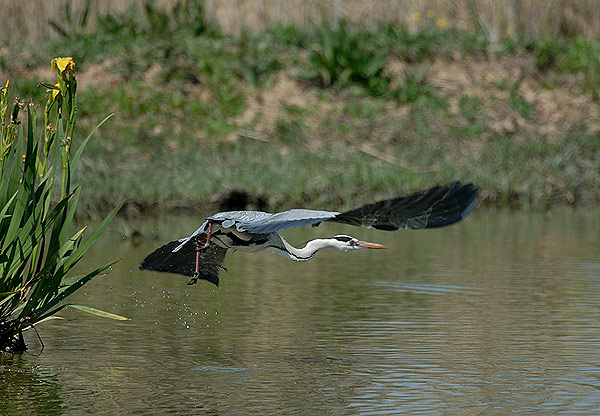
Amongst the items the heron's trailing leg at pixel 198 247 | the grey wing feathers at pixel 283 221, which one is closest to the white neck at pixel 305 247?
the heron's trailing leg at pixel 198 247

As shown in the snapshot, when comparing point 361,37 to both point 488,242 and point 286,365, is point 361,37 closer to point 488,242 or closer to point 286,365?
point 488,242

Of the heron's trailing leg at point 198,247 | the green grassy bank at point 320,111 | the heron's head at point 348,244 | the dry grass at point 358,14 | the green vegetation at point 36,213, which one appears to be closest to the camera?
the green vegetation at point 36,213

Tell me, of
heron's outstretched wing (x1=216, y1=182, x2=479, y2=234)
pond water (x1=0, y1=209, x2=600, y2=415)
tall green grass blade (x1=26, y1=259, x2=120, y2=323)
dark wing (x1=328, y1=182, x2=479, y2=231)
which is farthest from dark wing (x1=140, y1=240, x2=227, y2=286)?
dark wing (x1=328, y1=182, x2=479, y2=231)

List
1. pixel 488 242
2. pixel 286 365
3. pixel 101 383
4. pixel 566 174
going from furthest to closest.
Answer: pixel 566 174
pixel 488 242
pixel 286 365
pixel 101 383

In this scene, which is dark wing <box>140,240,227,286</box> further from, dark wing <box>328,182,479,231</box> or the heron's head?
dark wing <box>328,182,479,231</box>

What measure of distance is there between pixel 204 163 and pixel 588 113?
5.65m

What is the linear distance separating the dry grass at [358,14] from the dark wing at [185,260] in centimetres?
1297

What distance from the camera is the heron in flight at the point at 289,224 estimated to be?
16.4ft

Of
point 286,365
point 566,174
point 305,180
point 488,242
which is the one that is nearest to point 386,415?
point 286,365

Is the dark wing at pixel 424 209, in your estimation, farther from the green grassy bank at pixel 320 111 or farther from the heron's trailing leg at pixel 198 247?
the green grassy bank at pixel 320 111

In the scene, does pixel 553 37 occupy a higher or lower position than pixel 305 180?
higher

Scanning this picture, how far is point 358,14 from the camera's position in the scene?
19.2 m

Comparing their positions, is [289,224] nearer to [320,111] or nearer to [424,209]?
[424,209]

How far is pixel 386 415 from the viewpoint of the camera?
16.1 feet
